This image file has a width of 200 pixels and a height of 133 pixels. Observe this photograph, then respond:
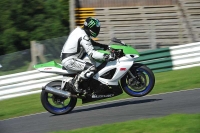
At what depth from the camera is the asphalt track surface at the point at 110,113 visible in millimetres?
8586

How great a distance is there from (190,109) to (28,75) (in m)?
7.31

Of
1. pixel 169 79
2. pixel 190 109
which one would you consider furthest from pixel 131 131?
pixel 169 79

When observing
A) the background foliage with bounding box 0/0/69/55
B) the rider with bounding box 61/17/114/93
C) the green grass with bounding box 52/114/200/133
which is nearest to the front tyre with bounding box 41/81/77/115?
the rider with bounding box 61/17/114/93

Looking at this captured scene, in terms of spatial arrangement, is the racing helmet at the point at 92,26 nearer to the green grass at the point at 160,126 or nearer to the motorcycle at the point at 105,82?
the motorcycle at the point at 105,82

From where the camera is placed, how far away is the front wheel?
9.73 m

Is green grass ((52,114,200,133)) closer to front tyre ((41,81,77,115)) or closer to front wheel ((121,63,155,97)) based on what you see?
front wheel ((121,63,155,97))

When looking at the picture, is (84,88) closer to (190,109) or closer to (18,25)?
(190,109)

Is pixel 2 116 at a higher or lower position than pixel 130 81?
lower

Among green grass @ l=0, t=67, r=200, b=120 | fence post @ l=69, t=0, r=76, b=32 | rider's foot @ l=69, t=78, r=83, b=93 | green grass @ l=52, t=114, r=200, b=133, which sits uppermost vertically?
fence post @ l=69, t=0, r=76, b=32

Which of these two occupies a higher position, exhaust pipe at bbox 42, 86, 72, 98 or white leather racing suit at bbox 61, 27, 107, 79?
white leather racing suit at bbox 61, 27, 107, 79

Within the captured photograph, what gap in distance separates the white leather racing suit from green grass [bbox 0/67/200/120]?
1.82 metres

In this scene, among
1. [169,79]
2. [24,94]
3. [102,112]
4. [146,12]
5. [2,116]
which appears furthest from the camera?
[146,12]

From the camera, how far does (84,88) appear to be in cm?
995

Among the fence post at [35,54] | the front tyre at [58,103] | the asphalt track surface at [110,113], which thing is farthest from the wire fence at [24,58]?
the front tyre at [58,103]
